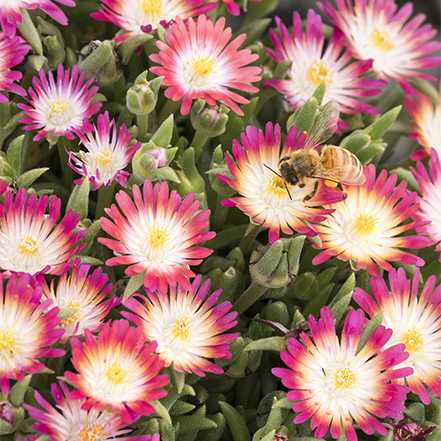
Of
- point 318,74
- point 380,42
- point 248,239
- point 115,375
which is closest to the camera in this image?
point 115,375

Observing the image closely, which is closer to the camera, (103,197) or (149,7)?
(103,197)

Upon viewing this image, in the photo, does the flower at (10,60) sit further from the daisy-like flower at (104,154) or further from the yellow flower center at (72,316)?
the yellow flower center at (72,316)

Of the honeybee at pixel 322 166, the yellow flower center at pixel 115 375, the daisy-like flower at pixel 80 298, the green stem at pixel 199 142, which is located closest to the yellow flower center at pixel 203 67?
the green stem at pixel 199 142

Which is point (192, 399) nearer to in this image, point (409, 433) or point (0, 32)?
point (409, 433)

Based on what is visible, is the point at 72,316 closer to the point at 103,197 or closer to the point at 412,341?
the point at 103,197

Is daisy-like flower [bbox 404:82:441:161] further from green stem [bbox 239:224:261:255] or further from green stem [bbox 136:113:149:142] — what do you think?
green stem [bbox 136:113:149:142]

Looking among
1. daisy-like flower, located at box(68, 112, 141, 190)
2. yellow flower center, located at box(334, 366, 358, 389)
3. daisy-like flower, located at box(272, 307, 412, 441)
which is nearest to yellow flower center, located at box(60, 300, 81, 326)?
daisy-like flower, located at box(68, 112, 141, 190)

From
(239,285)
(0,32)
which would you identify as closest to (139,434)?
(239,285)

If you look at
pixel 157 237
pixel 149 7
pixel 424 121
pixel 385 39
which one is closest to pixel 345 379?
pixel 157 237
